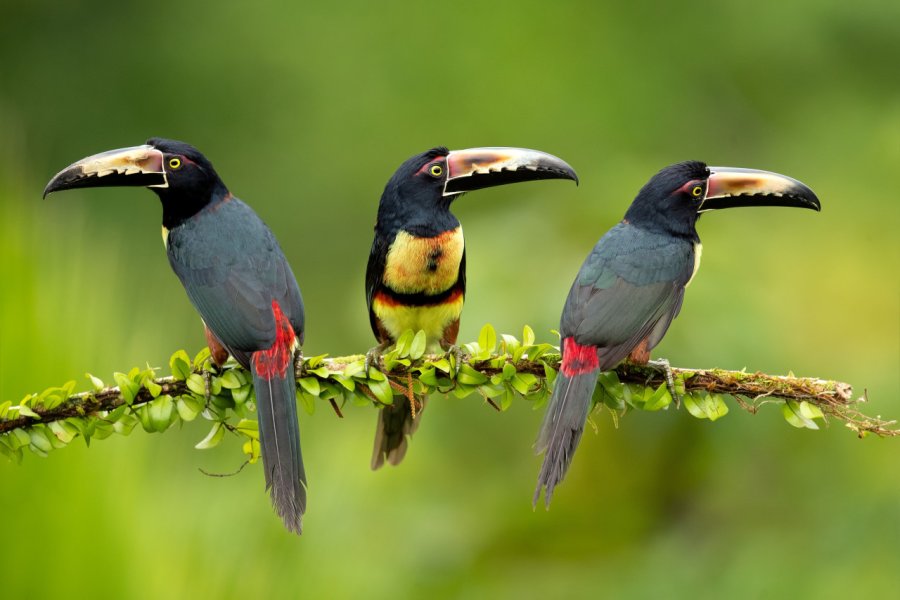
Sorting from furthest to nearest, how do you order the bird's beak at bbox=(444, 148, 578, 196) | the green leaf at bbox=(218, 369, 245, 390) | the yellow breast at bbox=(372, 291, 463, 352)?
the yellow breast at bbox=(372, 291, 463, 352) → the bird's beak at bbox=(444, 148, 578, 196) → the green leaf at bbox=(218, 369, 245, 390)

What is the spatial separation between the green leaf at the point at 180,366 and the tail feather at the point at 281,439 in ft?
0.65

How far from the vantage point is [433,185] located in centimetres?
410

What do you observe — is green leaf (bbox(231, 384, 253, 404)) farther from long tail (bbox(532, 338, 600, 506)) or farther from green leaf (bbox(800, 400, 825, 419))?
green leaf (bbox(800, 400, 825, 419))

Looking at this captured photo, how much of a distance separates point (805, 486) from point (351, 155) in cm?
Result: 427

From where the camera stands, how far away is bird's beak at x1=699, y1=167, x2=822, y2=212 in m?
3.95

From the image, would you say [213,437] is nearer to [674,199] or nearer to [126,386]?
[126,386]

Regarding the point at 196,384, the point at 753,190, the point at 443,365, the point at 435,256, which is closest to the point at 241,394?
the point at 196,384

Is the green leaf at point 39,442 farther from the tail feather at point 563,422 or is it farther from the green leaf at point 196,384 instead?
the tail feather at point 563,422

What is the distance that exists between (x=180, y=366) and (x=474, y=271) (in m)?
2.39

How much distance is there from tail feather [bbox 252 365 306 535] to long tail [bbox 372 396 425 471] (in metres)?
0.67

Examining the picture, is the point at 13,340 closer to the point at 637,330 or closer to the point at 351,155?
the point at 637,330

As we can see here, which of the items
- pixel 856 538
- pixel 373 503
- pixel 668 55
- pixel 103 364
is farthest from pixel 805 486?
pixel 668 55

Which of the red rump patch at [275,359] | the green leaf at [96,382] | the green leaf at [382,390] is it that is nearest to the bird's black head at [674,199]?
the green leaf at [382,390]

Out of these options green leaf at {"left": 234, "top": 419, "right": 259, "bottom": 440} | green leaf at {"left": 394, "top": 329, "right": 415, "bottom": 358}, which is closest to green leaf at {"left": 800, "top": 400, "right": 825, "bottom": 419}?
green leaf at {"left": 394, "top": 329, "right": 415, "bottom": 358}
